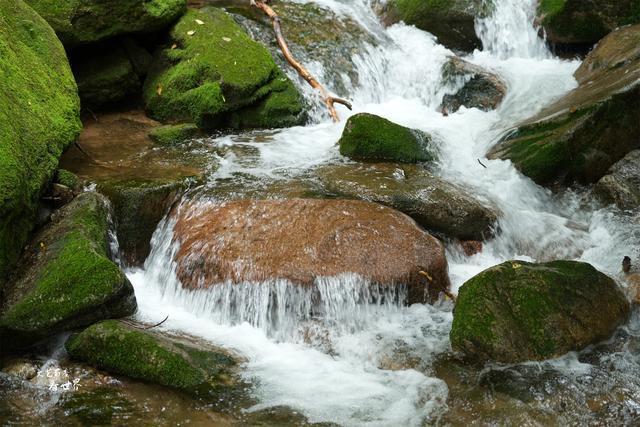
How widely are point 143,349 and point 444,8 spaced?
959cm

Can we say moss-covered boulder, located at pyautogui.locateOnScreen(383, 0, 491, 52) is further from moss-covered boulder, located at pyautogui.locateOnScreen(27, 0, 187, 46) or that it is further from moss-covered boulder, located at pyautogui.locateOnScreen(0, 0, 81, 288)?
moss-covered boulder, located at pyautogui.locateOnScreen(0, 0, 81, 288)

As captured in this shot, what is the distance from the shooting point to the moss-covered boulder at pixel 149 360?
16.7 ft

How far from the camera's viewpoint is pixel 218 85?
30.5 feet

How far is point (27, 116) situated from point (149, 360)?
3030 millimetres

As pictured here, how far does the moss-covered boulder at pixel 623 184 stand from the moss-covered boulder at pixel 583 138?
0.17 metres

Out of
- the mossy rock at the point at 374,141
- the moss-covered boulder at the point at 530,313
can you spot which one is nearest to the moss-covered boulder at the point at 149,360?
the moss-covered boulder at the point at 530,313

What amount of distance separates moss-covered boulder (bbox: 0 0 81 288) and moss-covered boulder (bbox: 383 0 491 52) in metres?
7.15

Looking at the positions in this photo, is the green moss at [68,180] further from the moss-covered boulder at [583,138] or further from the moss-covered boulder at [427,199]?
the moss-covered boulder at [583,138]

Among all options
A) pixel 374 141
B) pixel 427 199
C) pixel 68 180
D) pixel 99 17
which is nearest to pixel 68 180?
pixel 68 180

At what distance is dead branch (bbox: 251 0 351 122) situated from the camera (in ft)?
33.0

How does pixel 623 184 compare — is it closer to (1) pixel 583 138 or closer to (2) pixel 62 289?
(1) pixel 583 138

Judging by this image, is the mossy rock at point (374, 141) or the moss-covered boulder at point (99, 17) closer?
the mossy rock at point (374, 141)

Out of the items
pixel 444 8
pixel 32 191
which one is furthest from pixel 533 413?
pixel 444 8

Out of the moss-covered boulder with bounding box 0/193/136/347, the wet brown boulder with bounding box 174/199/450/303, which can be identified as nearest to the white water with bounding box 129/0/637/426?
the wet brown boulder with bounding box 174/199/450/303
